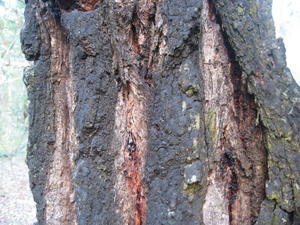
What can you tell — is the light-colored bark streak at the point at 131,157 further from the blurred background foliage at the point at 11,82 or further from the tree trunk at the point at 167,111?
the blurred background foliage at the point at 11,82

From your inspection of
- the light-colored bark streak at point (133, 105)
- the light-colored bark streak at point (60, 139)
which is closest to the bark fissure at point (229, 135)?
the light-colored bark streak at point (133, 105)

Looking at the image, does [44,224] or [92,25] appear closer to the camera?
[92,25]

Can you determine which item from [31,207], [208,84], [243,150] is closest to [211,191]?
[243,150]

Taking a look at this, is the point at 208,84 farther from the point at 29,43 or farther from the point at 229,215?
the point at 29,43

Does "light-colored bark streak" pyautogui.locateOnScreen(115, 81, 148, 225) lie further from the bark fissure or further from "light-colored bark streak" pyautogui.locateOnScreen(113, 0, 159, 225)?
the bark fissure

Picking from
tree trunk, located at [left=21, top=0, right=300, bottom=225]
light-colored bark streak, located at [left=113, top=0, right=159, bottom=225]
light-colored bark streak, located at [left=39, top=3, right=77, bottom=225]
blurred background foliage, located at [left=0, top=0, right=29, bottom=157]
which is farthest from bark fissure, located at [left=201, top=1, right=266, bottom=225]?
blurred background foliage, located at [left=0, top=0, right=29, bottom=157]

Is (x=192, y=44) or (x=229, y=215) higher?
(x=192, y=44)

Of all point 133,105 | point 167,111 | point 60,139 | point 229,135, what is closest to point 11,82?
point 60,139
